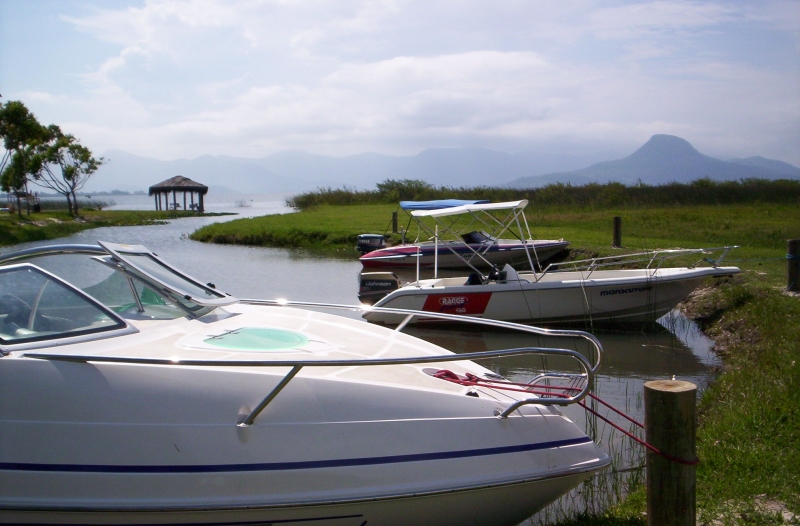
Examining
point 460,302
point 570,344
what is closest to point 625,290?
point 570,344

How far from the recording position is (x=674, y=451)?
3725mm

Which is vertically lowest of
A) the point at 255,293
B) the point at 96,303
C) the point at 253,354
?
the point at 255,293

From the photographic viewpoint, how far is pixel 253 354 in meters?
4.13

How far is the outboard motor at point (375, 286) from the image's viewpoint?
545 inches

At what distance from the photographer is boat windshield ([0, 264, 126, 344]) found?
13.5ft

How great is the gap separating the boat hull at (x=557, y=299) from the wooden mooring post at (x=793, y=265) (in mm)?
1543

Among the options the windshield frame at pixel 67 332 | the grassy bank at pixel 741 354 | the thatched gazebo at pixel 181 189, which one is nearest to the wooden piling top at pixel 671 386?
the grassy bank at pixel 741 354

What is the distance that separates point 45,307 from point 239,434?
1.62 m

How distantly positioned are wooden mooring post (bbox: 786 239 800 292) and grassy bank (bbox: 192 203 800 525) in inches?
8.6

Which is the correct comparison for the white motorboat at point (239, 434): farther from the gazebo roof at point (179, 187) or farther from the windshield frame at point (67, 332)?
the gazebo roof at point (179, 187)

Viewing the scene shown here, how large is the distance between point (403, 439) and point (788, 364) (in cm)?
514

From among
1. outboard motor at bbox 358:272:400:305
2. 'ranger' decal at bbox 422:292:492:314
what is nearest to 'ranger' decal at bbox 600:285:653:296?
'ranger' decal at bbox 422:292:492:314

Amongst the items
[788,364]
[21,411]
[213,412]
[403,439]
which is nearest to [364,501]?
[403,439]

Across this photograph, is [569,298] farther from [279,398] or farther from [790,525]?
[279,398]
